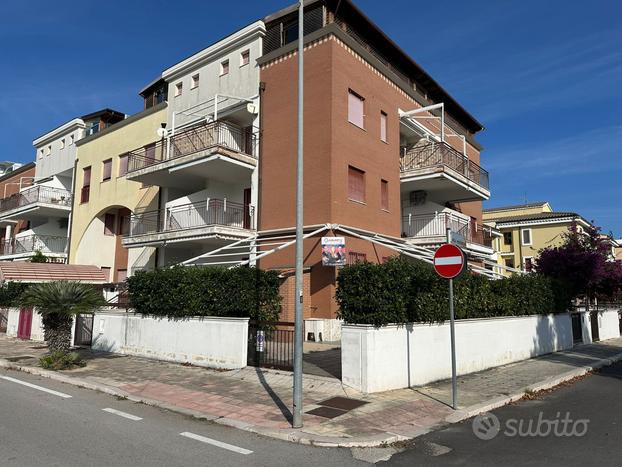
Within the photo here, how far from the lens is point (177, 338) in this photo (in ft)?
44.2

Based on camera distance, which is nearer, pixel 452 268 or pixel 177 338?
pixel 452 268

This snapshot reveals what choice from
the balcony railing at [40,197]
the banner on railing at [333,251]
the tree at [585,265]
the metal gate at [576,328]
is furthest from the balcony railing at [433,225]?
the balcony railing at [40,197]

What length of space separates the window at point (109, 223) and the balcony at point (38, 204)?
3.99 meters

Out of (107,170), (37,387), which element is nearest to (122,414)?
(37,387)

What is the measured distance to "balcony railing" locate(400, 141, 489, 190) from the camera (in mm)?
22859

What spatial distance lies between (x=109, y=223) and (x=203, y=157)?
13.1m

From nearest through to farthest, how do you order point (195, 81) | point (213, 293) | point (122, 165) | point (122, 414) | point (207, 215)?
1. point (122, 414)
2. point (213, 293)
3. point (207, 215)
4. point (195, 81)
5. point (122, 165)

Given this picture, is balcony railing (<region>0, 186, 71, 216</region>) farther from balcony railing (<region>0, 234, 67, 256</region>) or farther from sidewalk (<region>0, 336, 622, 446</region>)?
sidewalk (<region>0, 336, 622, 446</region>)

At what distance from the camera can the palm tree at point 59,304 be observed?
41.8ft

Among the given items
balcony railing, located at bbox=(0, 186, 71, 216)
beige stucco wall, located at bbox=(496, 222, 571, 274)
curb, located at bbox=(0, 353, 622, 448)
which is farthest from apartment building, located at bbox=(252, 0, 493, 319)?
beige stucco wall, located at bbox=(496, 222, 571, 274)

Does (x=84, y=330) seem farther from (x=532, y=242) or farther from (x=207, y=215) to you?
(x=532, y=242)

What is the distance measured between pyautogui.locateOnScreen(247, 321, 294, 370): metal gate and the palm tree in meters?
4.72

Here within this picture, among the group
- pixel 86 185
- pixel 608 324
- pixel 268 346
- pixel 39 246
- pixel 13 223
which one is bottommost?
pixel 268 346

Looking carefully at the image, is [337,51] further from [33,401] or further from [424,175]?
[33,401]
